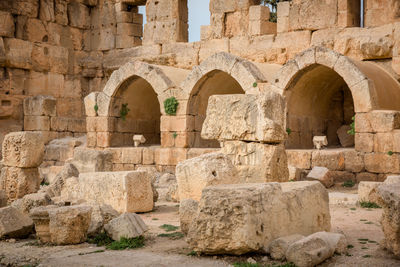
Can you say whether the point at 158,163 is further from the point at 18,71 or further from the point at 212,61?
the point at 18,71

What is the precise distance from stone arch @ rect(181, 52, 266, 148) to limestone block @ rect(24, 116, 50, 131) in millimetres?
5865

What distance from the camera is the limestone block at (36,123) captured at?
55.1 feet

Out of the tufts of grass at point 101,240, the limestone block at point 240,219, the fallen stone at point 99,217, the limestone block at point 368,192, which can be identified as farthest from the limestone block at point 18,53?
the limestone block at point 240,219

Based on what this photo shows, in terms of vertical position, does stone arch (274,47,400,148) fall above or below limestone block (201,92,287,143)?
above

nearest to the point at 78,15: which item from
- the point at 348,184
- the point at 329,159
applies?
the point at 329,159

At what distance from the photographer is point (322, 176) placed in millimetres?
10492

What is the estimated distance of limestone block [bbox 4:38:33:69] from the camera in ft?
54.3

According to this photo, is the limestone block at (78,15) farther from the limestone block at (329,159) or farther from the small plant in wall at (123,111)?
the limestone block at (329,159)

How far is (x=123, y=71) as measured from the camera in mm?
14758

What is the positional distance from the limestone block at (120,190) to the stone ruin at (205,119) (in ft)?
0.08

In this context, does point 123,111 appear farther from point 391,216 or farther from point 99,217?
point 391,216

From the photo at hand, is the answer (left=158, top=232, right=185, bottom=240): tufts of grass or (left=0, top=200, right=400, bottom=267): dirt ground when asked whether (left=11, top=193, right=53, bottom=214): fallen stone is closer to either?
(left=0, top=200, right=400, bottom=267): dirt ground

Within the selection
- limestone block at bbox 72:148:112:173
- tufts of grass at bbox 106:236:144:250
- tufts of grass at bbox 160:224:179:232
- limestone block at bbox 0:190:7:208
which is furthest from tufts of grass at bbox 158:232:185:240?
limestone block at bbox 72:148:112:173

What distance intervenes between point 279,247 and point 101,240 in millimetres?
2444
